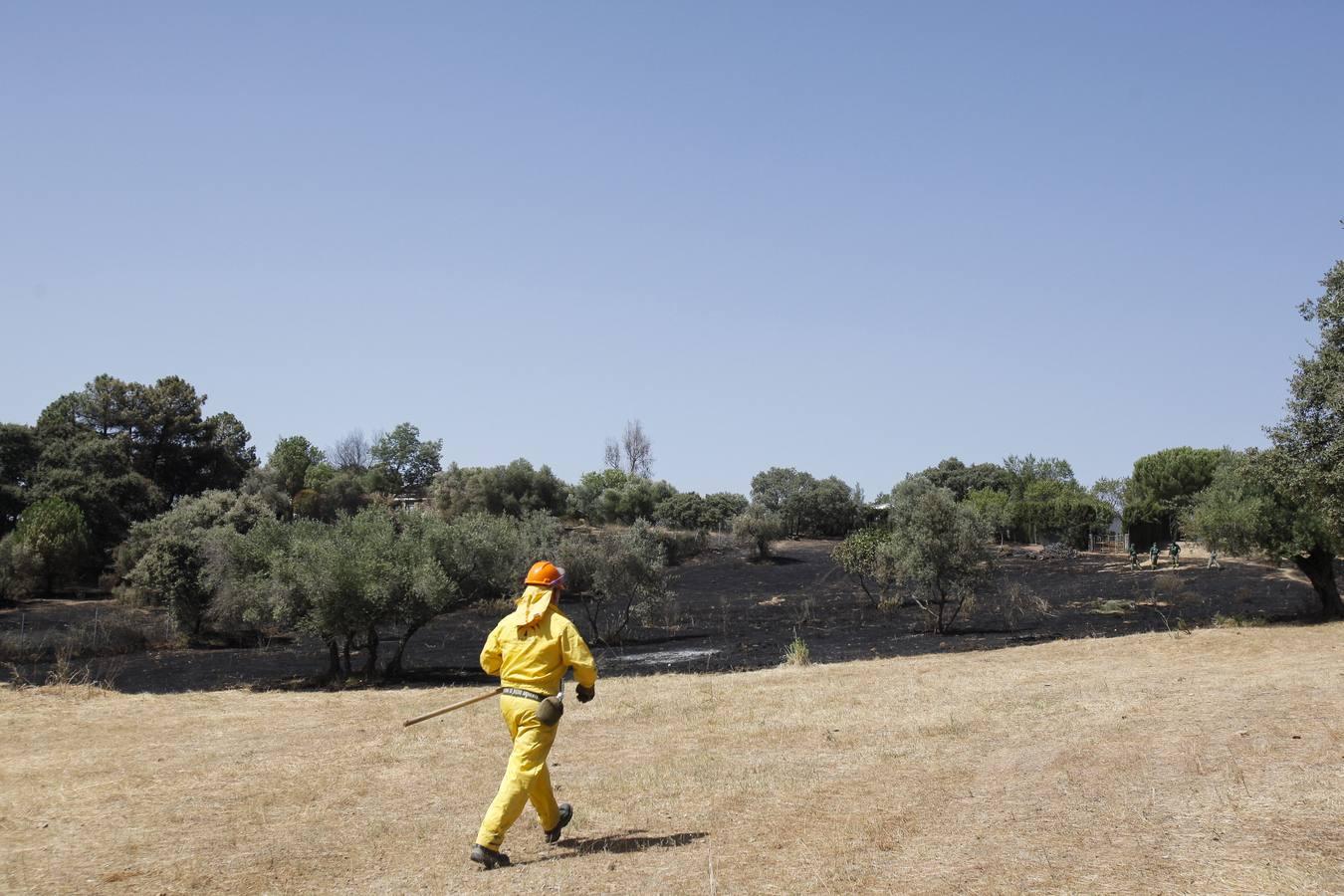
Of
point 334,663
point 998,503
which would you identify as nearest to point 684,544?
point 998,503

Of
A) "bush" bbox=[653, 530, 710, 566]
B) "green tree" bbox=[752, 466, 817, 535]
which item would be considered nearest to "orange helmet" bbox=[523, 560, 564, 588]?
"bush" bbox=[653, 530, 710, 566]

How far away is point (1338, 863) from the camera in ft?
22.6

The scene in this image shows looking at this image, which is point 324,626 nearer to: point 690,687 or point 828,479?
point 690,687

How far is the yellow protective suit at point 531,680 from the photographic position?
317 inches

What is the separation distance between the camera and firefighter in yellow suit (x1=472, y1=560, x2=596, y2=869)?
8031 mm

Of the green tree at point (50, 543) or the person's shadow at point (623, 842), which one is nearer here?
the person's shadow at point (623, 842)

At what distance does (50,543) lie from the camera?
5059 centimetres

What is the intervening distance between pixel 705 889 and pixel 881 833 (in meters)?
1.93

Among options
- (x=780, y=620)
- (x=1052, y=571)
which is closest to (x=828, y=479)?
(x=1052, y=571)

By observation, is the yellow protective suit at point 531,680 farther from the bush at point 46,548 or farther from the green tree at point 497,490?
the green tree at point 497,490

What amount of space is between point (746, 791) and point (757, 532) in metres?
57.9

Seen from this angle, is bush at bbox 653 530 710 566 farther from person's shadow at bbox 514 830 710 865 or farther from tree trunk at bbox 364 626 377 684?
person's shadow at bbox 514 830 710 865

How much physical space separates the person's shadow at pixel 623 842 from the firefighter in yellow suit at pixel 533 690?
22cm

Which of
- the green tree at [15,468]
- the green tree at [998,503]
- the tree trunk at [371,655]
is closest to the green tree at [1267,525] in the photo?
the tree trunk at [371,655]
